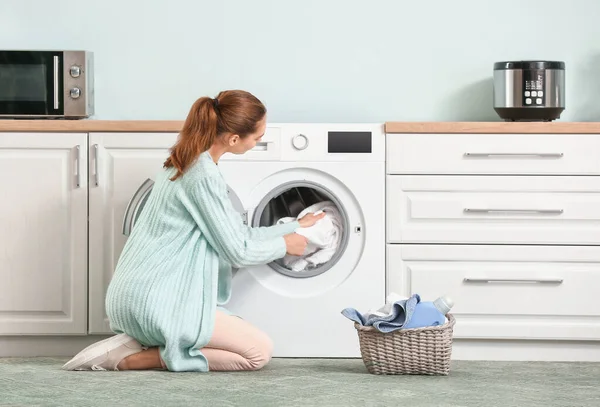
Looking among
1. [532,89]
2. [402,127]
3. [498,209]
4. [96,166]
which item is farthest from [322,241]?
[532,89]

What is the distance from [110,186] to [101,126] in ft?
0.70

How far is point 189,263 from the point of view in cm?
307

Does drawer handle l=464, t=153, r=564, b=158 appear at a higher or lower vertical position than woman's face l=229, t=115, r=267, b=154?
lower

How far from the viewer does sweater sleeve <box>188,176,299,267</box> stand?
3016 mm

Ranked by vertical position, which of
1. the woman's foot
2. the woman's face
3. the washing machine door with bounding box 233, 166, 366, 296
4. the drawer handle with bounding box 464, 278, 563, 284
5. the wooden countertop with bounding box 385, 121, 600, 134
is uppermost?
the wooden countertop with bounding box 385, 121, 600, 134

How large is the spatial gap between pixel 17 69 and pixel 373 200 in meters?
1.40

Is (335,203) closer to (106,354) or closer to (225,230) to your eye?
(225,230)

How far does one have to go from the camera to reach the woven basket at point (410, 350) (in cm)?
299

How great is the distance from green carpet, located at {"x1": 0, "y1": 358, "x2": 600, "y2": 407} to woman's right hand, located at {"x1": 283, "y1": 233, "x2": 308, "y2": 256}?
378 millimetres

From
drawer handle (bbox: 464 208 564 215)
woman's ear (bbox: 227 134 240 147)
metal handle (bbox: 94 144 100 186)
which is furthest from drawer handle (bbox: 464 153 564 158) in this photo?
metal handle (bbox: 94 144 100 186)

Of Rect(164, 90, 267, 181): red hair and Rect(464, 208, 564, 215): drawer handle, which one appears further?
Rect(464, 208, 564, 215): drawer handle

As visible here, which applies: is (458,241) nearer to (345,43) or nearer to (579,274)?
(579,274)

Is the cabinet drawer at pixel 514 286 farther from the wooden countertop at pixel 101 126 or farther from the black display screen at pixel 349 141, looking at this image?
the wooden countertop at pixel 101 126

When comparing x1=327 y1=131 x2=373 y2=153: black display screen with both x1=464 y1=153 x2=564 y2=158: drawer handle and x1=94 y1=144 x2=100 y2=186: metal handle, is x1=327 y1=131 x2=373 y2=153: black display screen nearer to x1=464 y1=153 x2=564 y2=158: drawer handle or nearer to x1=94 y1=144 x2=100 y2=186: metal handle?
x1=464 y1=153 x2=564 y2=158: drawer handle
